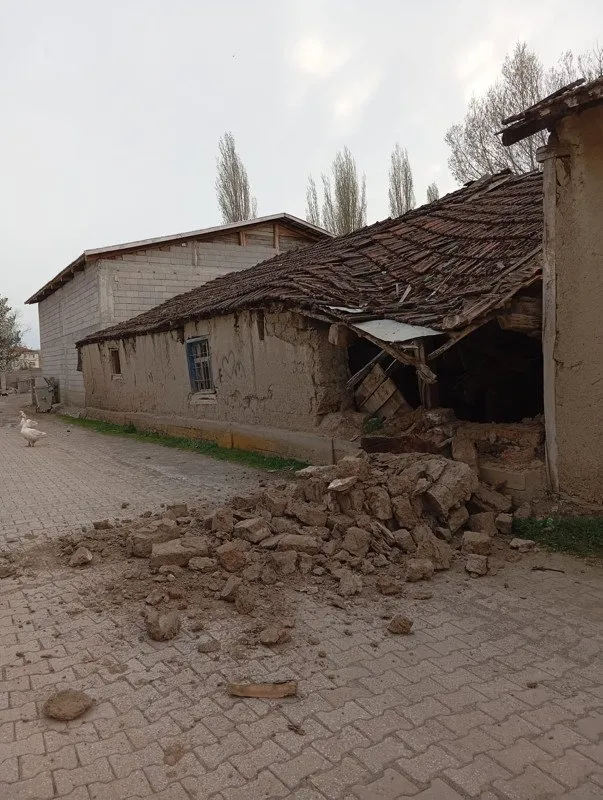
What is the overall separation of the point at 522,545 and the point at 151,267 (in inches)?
648

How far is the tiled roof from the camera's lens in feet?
22.4

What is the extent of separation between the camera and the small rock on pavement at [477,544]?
207 inches

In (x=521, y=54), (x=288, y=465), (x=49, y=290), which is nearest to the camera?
(x=288, y=465)

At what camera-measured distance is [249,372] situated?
10.6 meters

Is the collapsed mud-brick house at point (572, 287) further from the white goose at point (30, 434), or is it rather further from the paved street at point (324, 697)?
the white goose at point (30, 434)

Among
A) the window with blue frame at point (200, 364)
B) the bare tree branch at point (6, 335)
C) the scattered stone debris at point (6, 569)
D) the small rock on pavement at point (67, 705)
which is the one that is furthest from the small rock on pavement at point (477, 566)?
the bare tree branch at point (6, 335)

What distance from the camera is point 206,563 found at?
4.86m

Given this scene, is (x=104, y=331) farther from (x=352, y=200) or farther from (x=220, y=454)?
(x=352, y=200)

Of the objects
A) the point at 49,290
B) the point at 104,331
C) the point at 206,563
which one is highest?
the point at 49,290

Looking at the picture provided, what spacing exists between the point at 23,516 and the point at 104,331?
468 inches

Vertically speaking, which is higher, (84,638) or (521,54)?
(521,54)

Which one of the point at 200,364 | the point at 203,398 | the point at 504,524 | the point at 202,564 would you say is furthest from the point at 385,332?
the point at 200,364

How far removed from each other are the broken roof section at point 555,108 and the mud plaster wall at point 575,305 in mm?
199

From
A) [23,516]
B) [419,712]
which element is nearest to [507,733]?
[419,712]
